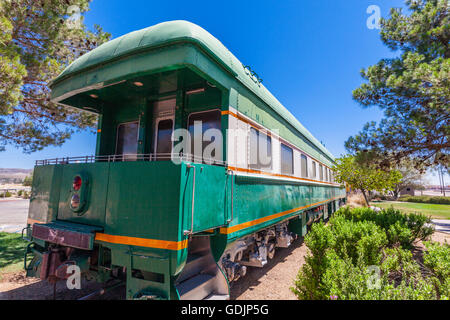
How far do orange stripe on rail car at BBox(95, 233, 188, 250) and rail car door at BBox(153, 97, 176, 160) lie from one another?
1810mm

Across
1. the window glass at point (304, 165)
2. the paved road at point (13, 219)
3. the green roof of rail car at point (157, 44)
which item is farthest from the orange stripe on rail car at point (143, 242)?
the paved road at point (13, 219)

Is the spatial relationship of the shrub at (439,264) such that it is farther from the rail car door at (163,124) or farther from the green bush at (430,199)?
the green bush at (430,199)

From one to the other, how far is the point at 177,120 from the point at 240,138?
1.18 metres

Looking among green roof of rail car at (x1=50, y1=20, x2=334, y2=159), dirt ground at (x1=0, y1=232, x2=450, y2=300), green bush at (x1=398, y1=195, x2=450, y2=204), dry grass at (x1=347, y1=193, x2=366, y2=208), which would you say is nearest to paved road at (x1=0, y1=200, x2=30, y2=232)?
dirt ground at (x1=0, y1=232, x2=450, y2=300)

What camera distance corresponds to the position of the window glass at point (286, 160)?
547cm

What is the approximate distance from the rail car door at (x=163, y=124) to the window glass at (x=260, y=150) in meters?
1.49

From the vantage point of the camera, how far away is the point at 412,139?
6.43 m

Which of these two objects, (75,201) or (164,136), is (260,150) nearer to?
(164,136)

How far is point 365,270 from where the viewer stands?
2.79 m

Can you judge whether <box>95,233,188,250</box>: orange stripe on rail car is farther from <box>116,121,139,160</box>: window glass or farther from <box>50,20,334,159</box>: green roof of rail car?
<box>50,20,334,159</box>: green roof of rail car

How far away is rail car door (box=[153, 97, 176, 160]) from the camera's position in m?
4.30
